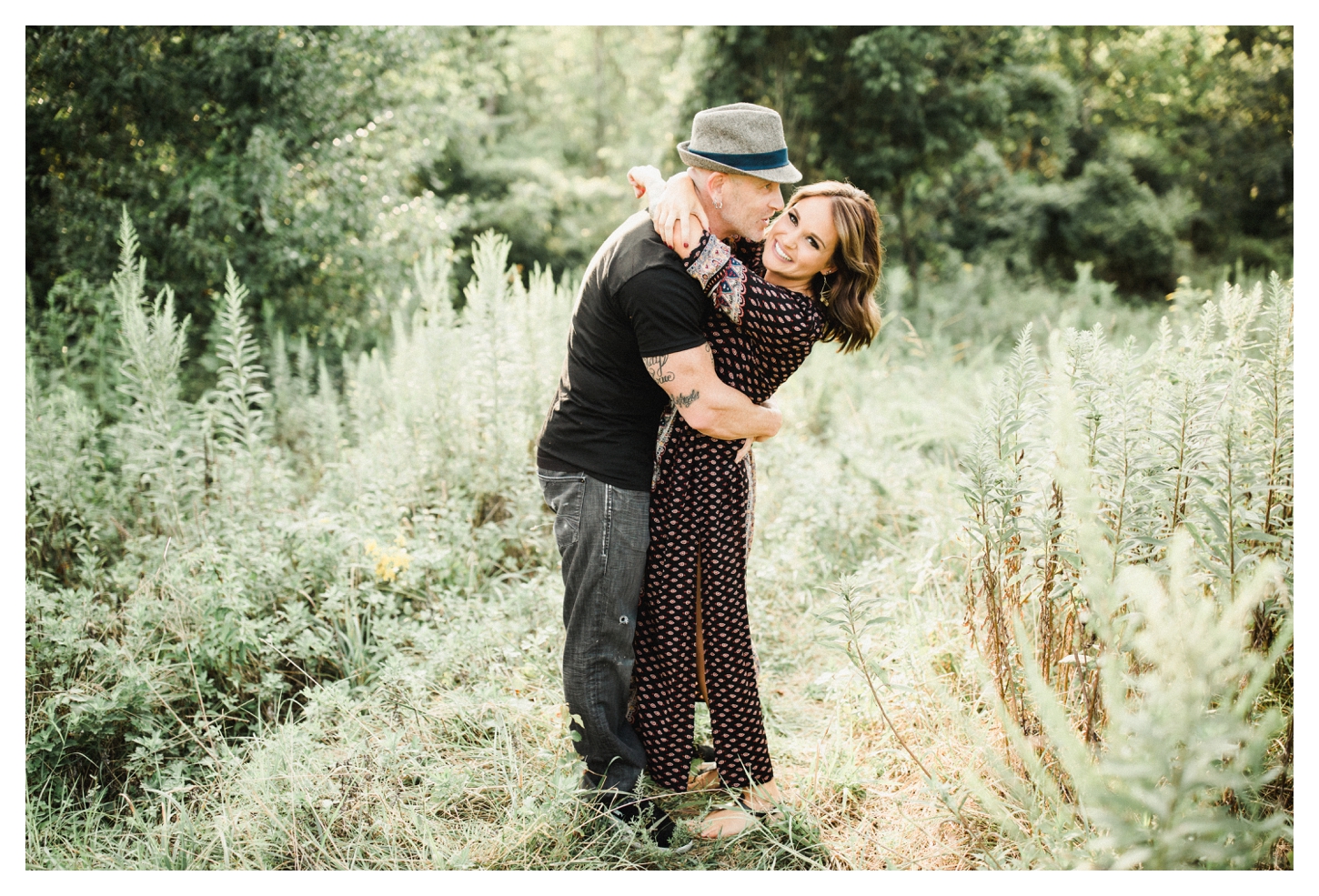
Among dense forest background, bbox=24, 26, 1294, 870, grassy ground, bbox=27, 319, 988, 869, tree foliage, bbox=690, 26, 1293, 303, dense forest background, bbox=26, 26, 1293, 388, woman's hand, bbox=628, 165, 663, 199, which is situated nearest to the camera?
dense forest background, bbox=24, 26, 1294, 870

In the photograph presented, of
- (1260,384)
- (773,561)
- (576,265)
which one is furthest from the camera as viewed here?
(576,265)

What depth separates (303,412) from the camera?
5.47 metres

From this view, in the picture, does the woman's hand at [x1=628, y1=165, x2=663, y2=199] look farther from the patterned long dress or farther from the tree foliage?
the tree foliage

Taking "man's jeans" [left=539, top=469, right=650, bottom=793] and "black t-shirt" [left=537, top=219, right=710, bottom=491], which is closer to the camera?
"black t-shirt" [left=537, top=219, right=710, bottom=491]

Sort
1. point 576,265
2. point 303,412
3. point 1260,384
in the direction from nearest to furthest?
1. point 1260,384
2. point 303,412
3. point 576,265

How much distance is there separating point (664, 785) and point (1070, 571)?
148 centimetres

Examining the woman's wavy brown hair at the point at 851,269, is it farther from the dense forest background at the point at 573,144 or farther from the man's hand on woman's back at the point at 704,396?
the dense forest background at the point at 573,144

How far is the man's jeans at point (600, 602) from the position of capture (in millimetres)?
2506

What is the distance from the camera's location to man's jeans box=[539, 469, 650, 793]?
251cm

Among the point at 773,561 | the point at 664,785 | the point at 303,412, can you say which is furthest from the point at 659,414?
the point at 303,412

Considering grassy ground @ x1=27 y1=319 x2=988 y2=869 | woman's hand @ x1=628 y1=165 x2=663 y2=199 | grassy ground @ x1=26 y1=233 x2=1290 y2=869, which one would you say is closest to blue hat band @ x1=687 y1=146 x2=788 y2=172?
woman's hand @ x1=628 y1=165 x2=663 y2=199

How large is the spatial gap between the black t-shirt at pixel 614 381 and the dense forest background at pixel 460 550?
833mm

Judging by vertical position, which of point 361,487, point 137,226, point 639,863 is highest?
point 137,226
